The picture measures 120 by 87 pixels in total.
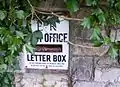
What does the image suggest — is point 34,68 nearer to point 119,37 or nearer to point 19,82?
point 19,82

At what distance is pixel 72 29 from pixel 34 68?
1.04ft

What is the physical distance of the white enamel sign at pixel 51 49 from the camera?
171cm

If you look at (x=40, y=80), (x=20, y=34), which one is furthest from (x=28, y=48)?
(x=40, y=80)

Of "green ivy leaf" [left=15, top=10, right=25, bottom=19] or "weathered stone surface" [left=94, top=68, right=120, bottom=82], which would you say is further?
"weathered stone surface" [left=94, top=68, right=120, bottom=82]

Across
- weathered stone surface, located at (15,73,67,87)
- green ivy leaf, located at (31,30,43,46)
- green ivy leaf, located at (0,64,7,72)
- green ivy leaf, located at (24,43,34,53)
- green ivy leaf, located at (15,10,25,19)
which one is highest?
green ivy leaf, located at (15,10,25,19)

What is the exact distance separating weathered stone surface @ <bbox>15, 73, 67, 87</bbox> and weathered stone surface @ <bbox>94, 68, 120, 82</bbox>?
0.62 ft

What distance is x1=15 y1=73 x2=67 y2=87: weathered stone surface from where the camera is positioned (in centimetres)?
181

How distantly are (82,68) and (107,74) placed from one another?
14cm

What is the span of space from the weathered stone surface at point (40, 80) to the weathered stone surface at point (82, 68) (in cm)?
7

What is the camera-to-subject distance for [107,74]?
70.4 inches

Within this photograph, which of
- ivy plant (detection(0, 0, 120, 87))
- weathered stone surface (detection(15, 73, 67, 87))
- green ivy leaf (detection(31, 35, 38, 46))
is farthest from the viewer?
weathered stone surface (detection(15, 73, 67, 87))

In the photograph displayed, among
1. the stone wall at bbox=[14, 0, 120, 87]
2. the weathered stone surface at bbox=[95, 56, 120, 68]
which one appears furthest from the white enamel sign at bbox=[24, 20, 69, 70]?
the weathered stone surface at bbox=[95, 56, 120, 68]

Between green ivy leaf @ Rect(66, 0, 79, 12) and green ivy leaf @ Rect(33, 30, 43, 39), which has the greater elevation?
green ivy leaf @ Rect(66, 0, 79, 12)

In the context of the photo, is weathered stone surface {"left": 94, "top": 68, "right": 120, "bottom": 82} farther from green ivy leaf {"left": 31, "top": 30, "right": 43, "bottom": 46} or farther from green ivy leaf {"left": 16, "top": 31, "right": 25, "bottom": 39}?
green ivy leaf {"left": 16, "top": 31, "right": 25, "bottom": 39}
